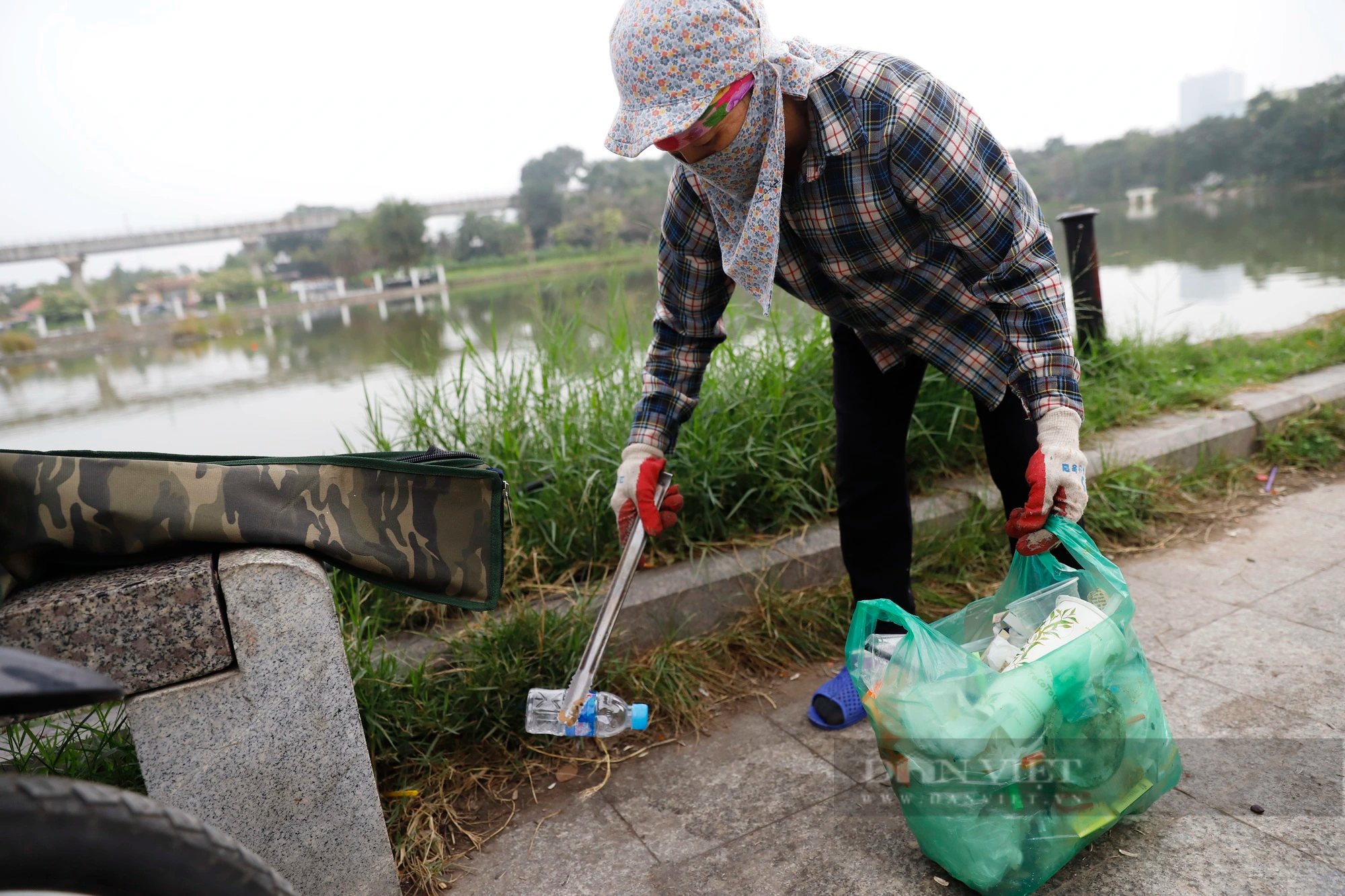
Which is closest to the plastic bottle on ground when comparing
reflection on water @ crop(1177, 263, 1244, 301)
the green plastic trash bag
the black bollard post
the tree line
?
the green plastic trash bag

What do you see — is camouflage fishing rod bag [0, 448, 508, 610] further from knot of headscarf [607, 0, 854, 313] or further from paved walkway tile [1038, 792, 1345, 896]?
paved walkway tile [1038, 792, 1345, 896]

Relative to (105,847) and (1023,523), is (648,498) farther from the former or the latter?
(105,847)

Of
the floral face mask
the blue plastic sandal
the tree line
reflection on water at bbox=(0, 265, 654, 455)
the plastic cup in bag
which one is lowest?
the blue plastic sandal

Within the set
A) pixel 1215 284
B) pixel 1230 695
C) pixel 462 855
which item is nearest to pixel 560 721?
pixel 462 855

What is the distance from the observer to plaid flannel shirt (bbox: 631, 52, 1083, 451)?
149 cm

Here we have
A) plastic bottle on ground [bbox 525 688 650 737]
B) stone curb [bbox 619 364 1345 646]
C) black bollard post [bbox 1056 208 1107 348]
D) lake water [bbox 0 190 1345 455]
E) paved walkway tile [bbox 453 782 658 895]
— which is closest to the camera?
paved walkway tile [bbox 453 782 658 895]

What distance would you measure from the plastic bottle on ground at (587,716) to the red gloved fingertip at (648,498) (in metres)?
0.40

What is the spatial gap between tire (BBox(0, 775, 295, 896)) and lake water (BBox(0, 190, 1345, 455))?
79 centimetres

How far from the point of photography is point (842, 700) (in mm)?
2004

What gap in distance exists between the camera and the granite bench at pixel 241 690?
1.24 meters

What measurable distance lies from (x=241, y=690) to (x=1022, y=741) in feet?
4.25

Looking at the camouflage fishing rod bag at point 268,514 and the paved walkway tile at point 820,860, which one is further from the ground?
the camouflage fishing rod bag at point 268,514

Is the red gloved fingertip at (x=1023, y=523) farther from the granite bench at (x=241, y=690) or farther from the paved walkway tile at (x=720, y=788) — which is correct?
the granite bench at (x=241, y=690)

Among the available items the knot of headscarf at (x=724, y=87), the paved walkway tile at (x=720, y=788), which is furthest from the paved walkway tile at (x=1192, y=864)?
the knot of headscarf at (x=724, y=87)
